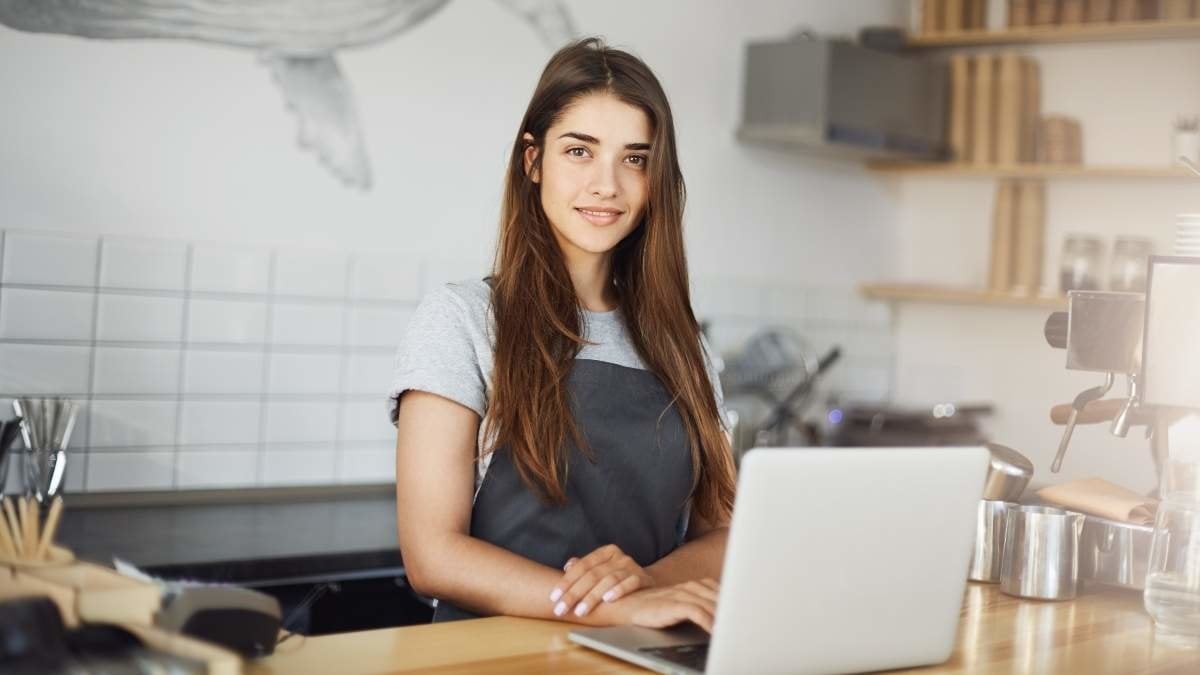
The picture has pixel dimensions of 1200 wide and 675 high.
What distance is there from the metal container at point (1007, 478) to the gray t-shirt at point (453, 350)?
0.59 metres

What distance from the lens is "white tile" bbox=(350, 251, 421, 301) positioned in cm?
320

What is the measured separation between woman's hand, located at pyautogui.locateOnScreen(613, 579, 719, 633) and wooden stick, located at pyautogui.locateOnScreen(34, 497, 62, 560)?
601 mm

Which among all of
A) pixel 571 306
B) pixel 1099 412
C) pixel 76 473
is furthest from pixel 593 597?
pixel 76 473

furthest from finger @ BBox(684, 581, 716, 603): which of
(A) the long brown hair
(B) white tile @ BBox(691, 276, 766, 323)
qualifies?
(B) white tile @ BBox(691, 276, 766, 323)

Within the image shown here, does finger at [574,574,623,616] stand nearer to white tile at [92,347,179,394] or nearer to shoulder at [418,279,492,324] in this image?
shoulder at [418,279,492,324]

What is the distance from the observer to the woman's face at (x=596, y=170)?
6.19 feet

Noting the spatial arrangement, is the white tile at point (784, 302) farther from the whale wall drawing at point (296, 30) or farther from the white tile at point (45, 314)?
the white tile at point (45, 314)

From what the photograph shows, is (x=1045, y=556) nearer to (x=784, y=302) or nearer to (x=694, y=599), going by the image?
(x=694, y=599)

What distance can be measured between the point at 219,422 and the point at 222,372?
4.3 inches

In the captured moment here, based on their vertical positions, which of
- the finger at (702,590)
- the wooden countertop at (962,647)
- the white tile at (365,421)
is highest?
the white tile at (365,421)

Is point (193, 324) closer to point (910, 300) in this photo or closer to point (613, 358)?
point (613, 358)

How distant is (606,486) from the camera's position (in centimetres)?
187

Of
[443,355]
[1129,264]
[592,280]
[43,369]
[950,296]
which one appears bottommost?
[43,369]

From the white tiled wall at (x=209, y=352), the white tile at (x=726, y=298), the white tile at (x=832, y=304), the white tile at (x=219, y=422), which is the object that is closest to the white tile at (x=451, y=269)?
the white tiled wall at (x=209, y=352)
